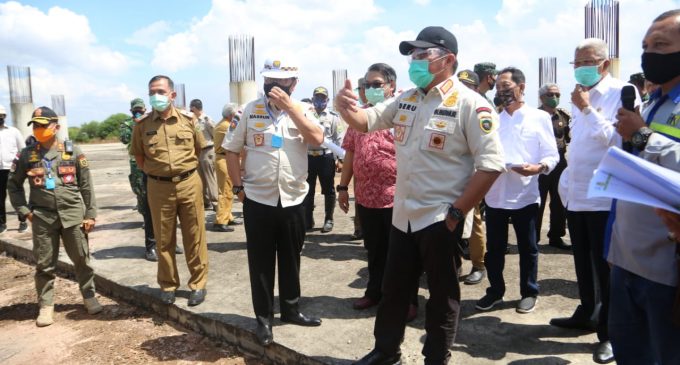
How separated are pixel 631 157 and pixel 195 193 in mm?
3547

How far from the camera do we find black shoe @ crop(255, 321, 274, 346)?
338 centimetres

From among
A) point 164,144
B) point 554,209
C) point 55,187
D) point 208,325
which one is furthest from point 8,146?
point 554,209

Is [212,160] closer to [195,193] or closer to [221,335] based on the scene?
[195,193]

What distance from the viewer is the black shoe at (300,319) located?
3.61 metres

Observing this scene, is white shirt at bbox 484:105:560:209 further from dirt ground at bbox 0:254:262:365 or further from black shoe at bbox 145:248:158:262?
black shoe at bbox 145:248:158:262

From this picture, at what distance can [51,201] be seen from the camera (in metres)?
4.32

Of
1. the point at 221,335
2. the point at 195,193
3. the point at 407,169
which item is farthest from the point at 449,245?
the point at 195,193

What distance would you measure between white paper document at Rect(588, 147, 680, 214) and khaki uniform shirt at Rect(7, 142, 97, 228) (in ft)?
14.2

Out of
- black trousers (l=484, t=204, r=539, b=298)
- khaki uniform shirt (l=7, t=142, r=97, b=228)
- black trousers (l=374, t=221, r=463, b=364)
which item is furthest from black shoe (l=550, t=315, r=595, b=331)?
khaki uniform shirt (l=7, t=142, r=97, b=228)

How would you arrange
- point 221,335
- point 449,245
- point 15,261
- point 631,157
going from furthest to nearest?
point 15,261, point 221,335, point 449,245, point 631,157

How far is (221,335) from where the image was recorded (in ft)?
12.5

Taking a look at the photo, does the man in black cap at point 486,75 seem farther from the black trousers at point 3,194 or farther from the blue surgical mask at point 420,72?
the black trousers at point 3,194

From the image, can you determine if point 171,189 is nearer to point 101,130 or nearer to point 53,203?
point 53,203

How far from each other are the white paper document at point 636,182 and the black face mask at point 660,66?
48cm
